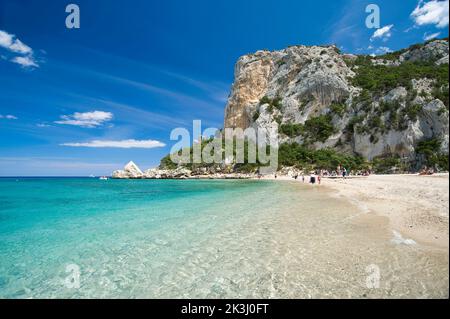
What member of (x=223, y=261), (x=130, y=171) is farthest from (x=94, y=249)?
(x=130, y=171)

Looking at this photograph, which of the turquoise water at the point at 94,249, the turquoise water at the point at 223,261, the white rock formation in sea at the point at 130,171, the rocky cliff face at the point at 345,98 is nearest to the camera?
the turquoise water at the point at 223,261

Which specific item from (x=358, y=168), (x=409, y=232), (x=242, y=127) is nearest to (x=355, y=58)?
(x=242, y=127)

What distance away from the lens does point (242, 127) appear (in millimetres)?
97875

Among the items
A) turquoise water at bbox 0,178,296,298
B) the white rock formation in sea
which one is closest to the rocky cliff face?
the white rock formation in sea

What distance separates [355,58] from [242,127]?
49716 millimetres

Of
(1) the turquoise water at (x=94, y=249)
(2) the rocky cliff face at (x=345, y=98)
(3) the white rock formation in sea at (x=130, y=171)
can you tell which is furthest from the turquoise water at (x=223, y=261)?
(3) the white rock formation in sea at (x=130, y=171)

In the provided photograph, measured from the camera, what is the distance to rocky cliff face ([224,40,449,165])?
54.9 meters

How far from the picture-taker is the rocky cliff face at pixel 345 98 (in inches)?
2163

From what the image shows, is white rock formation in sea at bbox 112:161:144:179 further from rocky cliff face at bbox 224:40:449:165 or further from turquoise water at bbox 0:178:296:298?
turquoise water at bbox 0:178:296:298

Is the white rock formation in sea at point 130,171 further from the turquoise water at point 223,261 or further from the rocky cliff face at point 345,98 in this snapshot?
the turquoise water at point 223,261

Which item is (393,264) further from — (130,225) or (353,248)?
(130,225)

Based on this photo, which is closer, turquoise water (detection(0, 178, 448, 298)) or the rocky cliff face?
turquoise water (detection(0, 178, 448, 298))

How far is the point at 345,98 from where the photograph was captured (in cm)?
7962

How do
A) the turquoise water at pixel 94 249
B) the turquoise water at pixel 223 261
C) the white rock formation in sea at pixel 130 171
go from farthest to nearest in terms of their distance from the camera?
the white rock formation in sea at pixel 130 171
the turquoise water at pixel 94 249
the turquoise water at pixel 223 261
